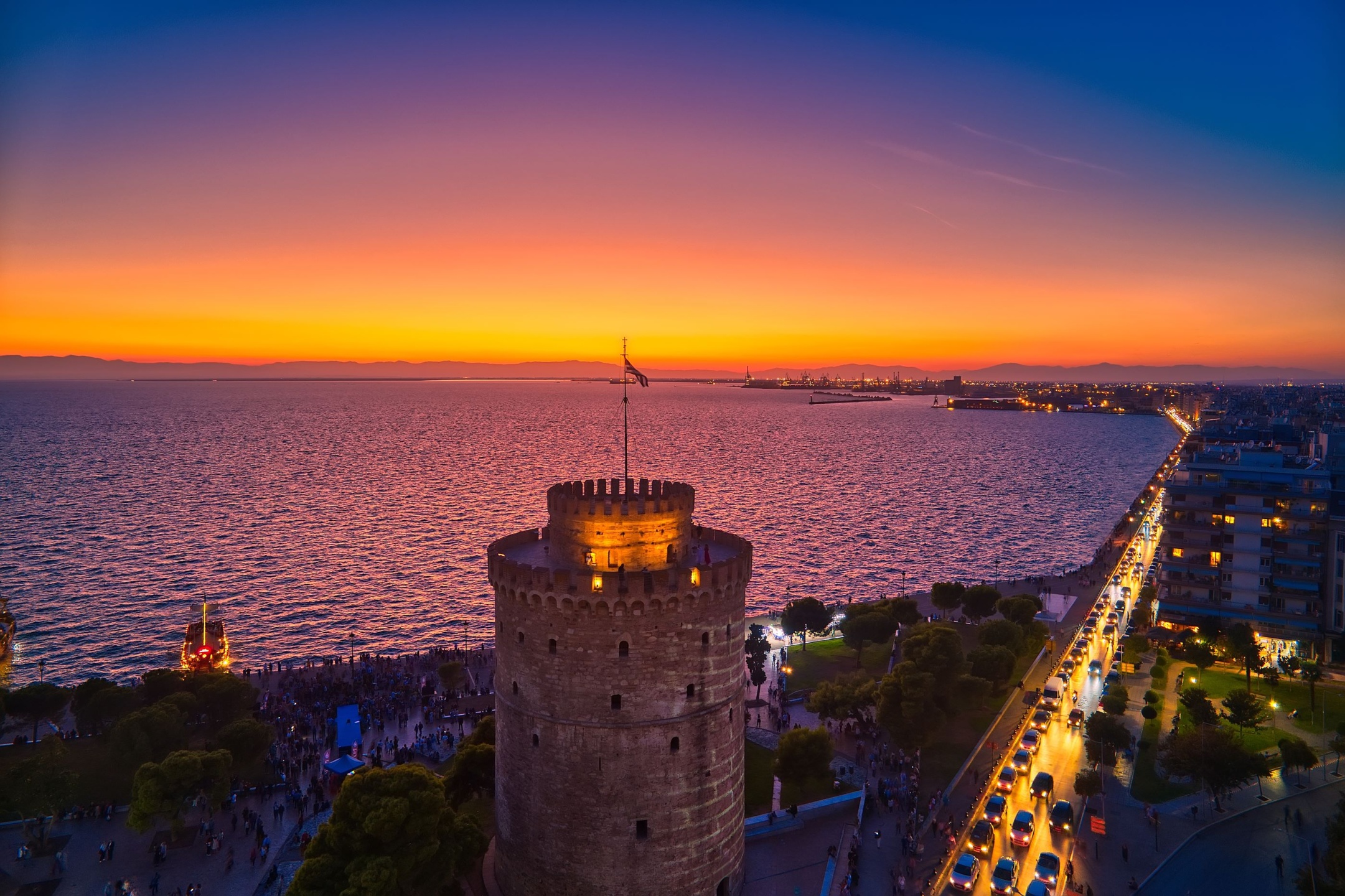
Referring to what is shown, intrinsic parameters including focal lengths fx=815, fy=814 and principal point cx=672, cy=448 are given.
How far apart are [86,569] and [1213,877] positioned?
106 metres

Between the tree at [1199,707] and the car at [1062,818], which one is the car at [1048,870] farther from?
the tree at [1199,707]

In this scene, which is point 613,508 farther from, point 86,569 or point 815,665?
point 86,569

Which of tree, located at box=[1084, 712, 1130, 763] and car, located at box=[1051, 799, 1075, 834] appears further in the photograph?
tree, located at box=[1084, 712, 1130, 763]

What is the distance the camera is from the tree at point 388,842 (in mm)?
25719

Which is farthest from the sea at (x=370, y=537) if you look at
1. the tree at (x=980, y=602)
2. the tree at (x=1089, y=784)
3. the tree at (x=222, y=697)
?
the tree at (x=1089, y=784)

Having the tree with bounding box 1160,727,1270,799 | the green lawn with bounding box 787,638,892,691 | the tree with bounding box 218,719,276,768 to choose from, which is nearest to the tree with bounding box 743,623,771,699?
the green lawn with bounding box 787,638,892,691

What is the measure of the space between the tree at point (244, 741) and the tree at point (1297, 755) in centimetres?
5026

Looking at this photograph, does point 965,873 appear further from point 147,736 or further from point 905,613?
point 147,736

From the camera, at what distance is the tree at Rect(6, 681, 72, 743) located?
147 ft

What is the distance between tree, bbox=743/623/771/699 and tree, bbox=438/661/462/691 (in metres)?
19.0

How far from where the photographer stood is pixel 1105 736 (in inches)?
1644

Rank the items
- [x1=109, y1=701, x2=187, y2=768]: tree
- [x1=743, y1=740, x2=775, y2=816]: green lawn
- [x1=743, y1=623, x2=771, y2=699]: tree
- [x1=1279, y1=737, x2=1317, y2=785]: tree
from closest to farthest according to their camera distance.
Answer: [x1=743, y1=740, x2=775, y2=816]: green lawn < [x1=1279, y1=737, x2=1317, y2=785]: tree < [x1=109, y1=701, x2=187, y2=768]: tree < [x1=743, y1=623, x2=771, y2=699]: tree

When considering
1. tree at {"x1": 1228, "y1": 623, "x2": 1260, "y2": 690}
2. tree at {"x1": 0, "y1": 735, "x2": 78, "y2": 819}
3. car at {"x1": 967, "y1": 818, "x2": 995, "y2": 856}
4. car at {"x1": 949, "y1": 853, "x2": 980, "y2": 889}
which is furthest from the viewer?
tree at {"x1": 1228, "y1": 623, "x2": 1260, "y2": 690}

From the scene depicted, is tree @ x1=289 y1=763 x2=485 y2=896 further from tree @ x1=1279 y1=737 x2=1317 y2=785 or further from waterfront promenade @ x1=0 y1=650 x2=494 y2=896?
tree @ x1=1279 y1=737 x2=1317 y2=785
